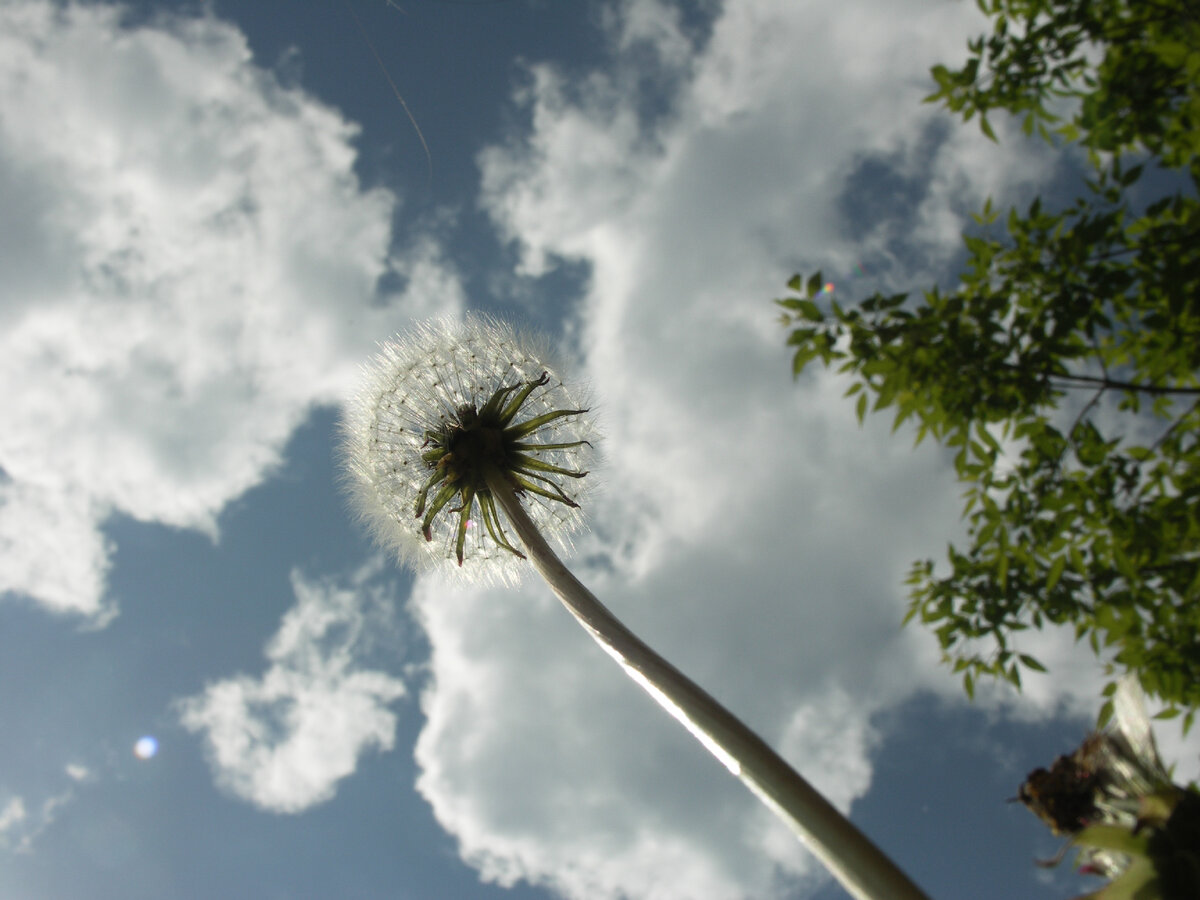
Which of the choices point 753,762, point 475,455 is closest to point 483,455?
point 475,455

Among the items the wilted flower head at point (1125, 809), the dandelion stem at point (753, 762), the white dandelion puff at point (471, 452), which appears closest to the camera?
the wilted flower head at point (1125, 809)

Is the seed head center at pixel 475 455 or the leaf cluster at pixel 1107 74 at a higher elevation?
the seed head center at pixel 475 455

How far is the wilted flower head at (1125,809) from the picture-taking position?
152cm

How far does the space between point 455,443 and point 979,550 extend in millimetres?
3710

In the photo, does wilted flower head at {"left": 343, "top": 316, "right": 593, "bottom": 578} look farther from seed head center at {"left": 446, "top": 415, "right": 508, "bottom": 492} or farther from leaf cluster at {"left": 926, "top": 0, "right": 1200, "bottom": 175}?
leaf cluster at {"left": 926, "top": 0, "right": 1200, "bottom": 175}

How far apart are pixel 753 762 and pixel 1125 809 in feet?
3.42

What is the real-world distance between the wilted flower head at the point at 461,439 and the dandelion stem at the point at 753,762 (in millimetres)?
1858

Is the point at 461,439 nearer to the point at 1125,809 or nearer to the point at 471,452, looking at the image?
the point at 471,452

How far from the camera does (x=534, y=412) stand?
5855 millimetres

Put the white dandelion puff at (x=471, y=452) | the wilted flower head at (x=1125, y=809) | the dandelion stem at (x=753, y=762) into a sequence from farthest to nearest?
the white dandelion puff at (x=471, y=452) < the dandelion stem at (x=753, y=762) < the wilted flower head at (x=1125, y=809)

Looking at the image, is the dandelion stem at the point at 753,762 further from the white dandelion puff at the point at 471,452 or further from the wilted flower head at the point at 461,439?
the wilted flower head at the point at 461,439

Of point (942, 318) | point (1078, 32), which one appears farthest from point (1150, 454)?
point (1078, 32)

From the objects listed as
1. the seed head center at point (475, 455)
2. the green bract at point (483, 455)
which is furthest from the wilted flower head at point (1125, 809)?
the seed head center at point (475, 455)

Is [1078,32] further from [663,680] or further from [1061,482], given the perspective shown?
[663,680]
